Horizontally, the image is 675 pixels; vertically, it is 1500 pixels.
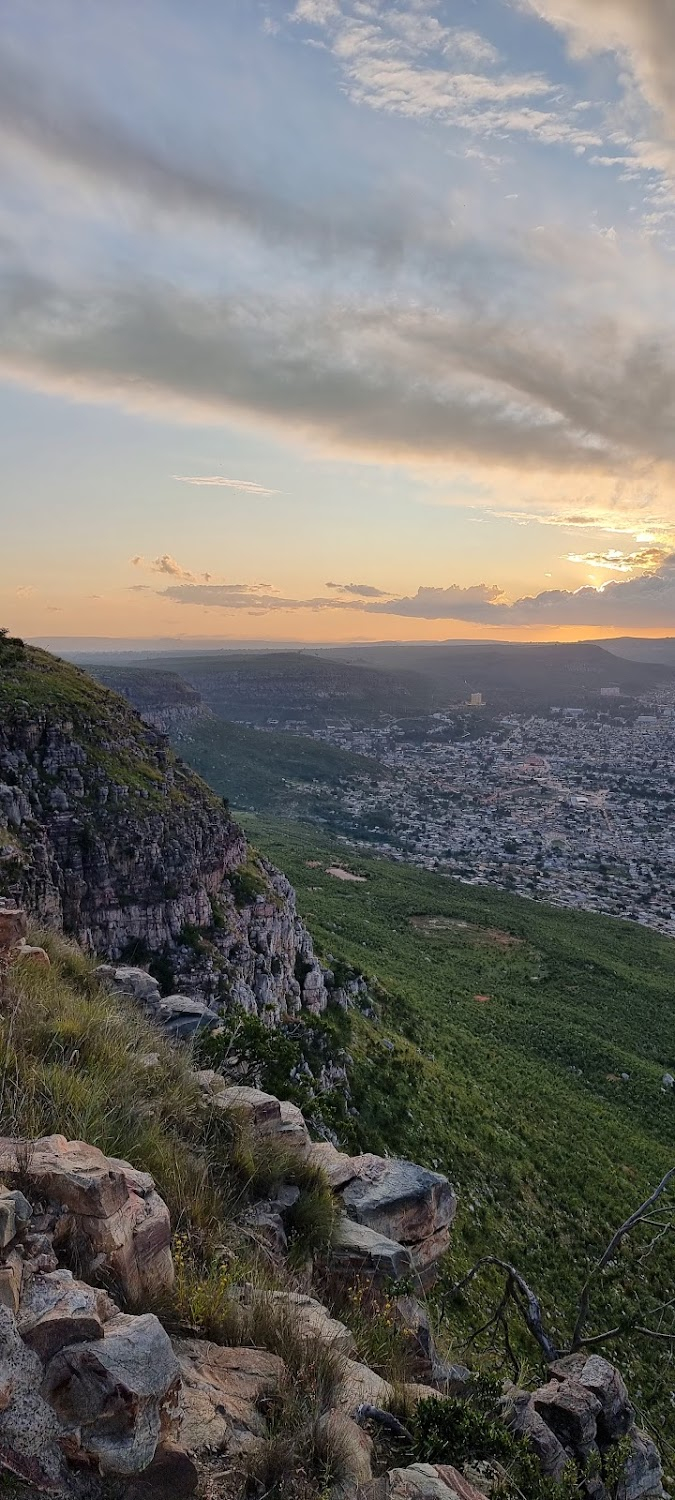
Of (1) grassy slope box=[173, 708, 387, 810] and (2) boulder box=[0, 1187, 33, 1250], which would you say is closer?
(2) boulder box=[0, 1187, 33, 1250]

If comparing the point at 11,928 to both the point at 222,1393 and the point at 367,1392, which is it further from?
the point at 367,1392

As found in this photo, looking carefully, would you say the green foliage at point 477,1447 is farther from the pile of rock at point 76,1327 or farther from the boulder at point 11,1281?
the boulder at point 11,1281

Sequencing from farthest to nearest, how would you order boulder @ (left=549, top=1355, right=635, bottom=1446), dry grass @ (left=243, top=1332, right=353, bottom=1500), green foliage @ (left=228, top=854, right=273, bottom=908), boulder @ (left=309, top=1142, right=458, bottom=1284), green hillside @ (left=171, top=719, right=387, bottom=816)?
1. green hillside @ (left=171, top=719, right=387, bottom=816)
2. green foliage @ (left=228, top=854, right=273, bottom=908)
3. boulder @ (left=309, top=1142, right=458, bottom=1284)
4. boulder @ (left=549, top=1355, right=635, bottom=1446)
5. dry grass @ (left=243, top=1332, right=353, bottom=1500)

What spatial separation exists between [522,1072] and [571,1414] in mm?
31264

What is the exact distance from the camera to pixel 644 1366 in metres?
18.0

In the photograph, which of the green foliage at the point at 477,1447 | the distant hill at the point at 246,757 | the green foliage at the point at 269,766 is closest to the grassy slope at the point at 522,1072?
the green foliage at the point at 477,1447

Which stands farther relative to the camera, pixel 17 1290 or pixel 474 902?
pixel 474 902

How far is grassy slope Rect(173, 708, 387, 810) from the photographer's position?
13400cm

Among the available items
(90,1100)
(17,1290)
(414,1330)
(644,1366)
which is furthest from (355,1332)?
(644,1366)

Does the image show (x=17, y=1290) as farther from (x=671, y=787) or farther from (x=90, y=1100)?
(x=671, y=787)

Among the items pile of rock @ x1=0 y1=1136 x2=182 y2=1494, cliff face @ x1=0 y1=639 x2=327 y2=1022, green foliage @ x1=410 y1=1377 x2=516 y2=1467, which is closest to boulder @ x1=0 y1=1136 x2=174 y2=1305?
pile of rock @ x1=0 y1=1136 x2=182 y2=1494

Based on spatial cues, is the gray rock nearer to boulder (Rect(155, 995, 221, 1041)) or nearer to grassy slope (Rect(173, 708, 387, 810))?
boulder (Rect(155, 995, 221, 1041))

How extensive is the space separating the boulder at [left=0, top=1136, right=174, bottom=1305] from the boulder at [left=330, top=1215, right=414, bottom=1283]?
3.02 metres

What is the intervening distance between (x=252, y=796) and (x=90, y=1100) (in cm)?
12605
